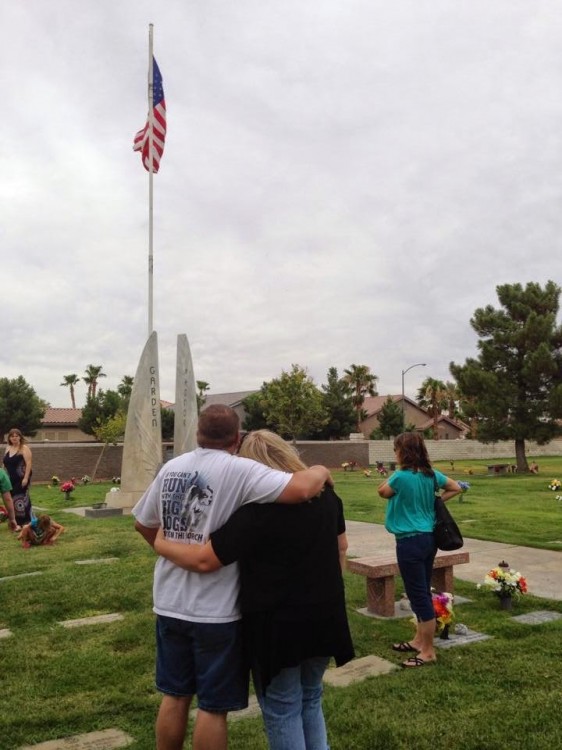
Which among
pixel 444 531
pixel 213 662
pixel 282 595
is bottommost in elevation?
pixel 213 662

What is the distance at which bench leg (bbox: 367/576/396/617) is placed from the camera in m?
5.79

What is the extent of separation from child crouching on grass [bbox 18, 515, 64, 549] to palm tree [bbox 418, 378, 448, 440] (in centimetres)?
5544

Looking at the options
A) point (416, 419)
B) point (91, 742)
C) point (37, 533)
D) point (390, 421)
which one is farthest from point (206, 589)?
point (416, 419)

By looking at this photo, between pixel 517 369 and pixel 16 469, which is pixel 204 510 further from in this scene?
pixel 517 369

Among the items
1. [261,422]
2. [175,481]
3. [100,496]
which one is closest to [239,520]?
[175,481]

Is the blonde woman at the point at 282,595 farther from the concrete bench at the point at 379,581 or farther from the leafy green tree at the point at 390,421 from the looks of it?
the leafy green tree at the point at 390,421

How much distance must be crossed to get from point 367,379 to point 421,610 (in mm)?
63338

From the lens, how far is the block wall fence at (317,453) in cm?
3073

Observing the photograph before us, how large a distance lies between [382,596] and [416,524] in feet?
5.50

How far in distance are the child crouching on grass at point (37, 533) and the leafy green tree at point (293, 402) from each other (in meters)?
35.4

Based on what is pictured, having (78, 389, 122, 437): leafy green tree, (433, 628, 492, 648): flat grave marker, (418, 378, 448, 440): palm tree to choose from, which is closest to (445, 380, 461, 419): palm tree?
(418, 378, 448, 440): palm tree

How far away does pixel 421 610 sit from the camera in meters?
4.44

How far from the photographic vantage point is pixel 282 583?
7.95 feet

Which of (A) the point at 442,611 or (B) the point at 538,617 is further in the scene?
(B) the point at 538,617
